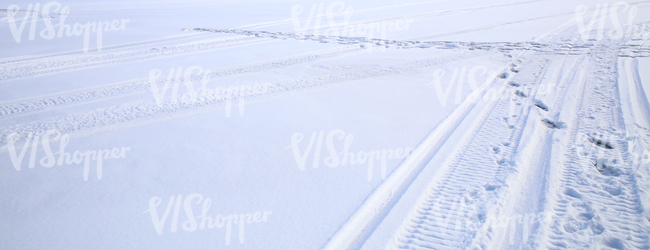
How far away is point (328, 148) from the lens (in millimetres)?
3709

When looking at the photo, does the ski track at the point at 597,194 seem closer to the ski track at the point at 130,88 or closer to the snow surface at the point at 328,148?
the snow surface at the point at 328,148

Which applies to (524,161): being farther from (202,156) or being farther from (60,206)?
(60,206)

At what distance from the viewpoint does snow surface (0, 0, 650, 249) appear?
2547mm

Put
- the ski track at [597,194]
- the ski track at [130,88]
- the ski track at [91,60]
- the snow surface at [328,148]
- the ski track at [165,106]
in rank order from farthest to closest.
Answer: the ski track at [91,60]
the ski track at [130,88]
the ski track at [165,106]
the snow surface at [328,148]
the ski track at [597,194]

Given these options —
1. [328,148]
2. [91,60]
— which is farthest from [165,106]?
[91,60]

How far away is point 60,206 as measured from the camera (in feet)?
9.33

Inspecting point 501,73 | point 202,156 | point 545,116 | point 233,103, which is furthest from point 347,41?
point 202,156

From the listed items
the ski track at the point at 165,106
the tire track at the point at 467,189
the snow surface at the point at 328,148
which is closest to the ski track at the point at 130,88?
the snow surface at the point at 328,148

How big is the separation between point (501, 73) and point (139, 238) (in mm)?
6253

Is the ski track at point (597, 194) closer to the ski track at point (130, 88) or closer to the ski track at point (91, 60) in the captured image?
the ski track at point (130, 88)

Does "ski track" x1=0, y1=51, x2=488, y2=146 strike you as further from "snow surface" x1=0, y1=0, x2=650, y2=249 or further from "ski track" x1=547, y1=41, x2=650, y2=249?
"ski track" x1=547, y1=41, x2=650, y2=249

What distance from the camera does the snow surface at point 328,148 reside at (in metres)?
2.55

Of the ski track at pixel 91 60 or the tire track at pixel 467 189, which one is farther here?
the ski track at pixel 91 60

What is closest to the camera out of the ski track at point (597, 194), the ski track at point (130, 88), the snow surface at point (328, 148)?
the ski track at point (597, 194)
